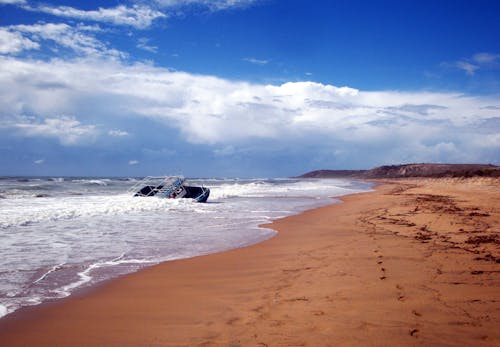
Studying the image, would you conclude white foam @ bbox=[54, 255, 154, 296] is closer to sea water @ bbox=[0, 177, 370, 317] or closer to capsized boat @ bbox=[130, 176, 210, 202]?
sea water @ bbox=[0, 177, 370, 317]

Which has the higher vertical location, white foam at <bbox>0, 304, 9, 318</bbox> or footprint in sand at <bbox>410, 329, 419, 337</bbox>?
footprint in sand at <bbox>410, 329, 419, 337</bbox>

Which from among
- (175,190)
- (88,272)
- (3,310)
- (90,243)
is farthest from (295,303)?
(175,190)

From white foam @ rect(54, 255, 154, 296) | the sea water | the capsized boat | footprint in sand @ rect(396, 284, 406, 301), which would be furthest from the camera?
the capsized boat

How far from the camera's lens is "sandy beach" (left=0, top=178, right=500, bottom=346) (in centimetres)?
375

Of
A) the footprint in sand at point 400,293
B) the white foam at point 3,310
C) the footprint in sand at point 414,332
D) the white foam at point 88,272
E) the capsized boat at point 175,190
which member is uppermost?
the capsized boat at point 175,190

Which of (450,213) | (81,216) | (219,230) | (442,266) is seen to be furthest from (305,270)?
(81,216)

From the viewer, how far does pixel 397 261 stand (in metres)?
6.68

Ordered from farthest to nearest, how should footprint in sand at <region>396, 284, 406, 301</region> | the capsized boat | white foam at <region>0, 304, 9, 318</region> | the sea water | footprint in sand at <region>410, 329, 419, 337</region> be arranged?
the capsized boat, the sea water, footprint in sand at <region>396, 284, 406, 301</region>, white foam at <region>0, 304, 9, 318</region>, footprint in sand at <region>410, 329, 419, 337</region>

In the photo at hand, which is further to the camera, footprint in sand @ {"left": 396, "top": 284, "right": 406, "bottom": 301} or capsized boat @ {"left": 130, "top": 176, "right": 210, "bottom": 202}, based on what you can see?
capsized boat @ {"left": 130, "top": 176, "right": 210, "bottom": 202}

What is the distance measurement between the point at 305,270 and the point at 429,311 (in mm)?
2497

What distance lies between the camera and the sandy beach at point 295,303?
3.75m

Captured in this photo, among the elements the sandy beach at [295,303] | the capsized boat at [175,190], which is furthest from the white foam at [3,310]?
the capsized boat at [175,190]

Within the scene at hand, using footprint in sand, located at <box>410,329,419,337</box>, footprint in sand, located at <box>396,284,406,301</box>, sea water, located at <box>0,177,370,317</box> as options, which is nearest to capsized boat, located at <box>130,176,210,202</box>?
sea water, located at <box>0,177,370,317</box>

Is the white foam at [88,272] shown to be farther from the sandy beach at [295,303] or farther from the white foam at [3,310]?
the white foam at [3,310]
